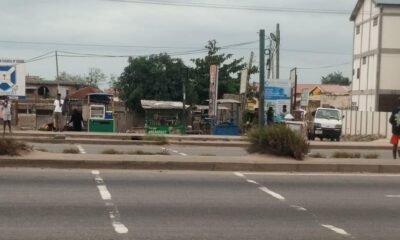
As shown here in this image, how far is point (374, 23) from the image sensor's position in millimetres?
48625

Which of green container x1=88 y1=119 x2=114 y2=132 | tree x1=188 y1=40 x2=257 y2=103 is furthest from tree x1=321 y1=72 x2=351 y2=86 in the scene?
green container x1=88 y1=119 x2=114 y2=132

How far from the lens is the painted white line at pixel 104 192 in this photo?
9889mm

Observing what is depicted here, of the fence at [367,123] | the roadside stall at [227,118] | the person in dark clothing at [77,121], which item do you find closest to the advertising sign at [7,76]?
the person in dark clothing at [77,121]

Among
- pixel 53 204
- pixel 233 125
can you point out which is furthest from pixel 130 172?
pixel 233 125

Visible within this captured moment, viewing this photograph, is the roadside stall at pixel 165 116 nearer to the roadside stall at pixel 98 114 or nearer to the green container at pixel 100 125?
the roadside stall at pixel 98 114

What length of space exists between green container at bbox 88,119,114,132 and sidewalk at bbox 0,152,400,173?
53.0 ft

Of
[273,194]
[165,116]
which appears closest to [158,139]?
[165,116]

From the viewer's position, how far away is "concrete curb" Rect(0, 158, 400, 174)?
43.8 ft

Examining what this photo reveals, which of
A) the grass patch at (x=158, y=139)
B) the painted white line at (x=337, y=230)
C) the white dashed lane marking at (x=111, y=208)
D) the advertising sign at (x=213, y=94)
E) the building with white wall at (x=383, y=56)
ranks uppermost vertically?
the building with white wall at (x=383, y=56)

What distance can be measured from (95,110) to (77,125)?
21.0 feet

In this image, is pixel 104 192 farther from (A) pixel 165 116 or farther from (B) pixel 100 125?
(A) pixel 165 116

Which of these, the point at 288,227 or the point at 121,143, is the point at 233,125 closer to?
the point at 121,143

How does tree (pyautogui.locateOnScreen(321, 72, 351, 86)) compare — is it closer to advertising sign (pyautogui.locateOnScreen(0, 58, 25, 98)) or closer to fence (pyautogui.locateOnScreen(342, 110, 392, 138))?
fence (pyautogui.locateOnScreen(342, 110, 392, 138))

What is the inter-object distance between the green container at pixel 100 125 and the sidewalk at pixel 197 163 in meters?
16.2
